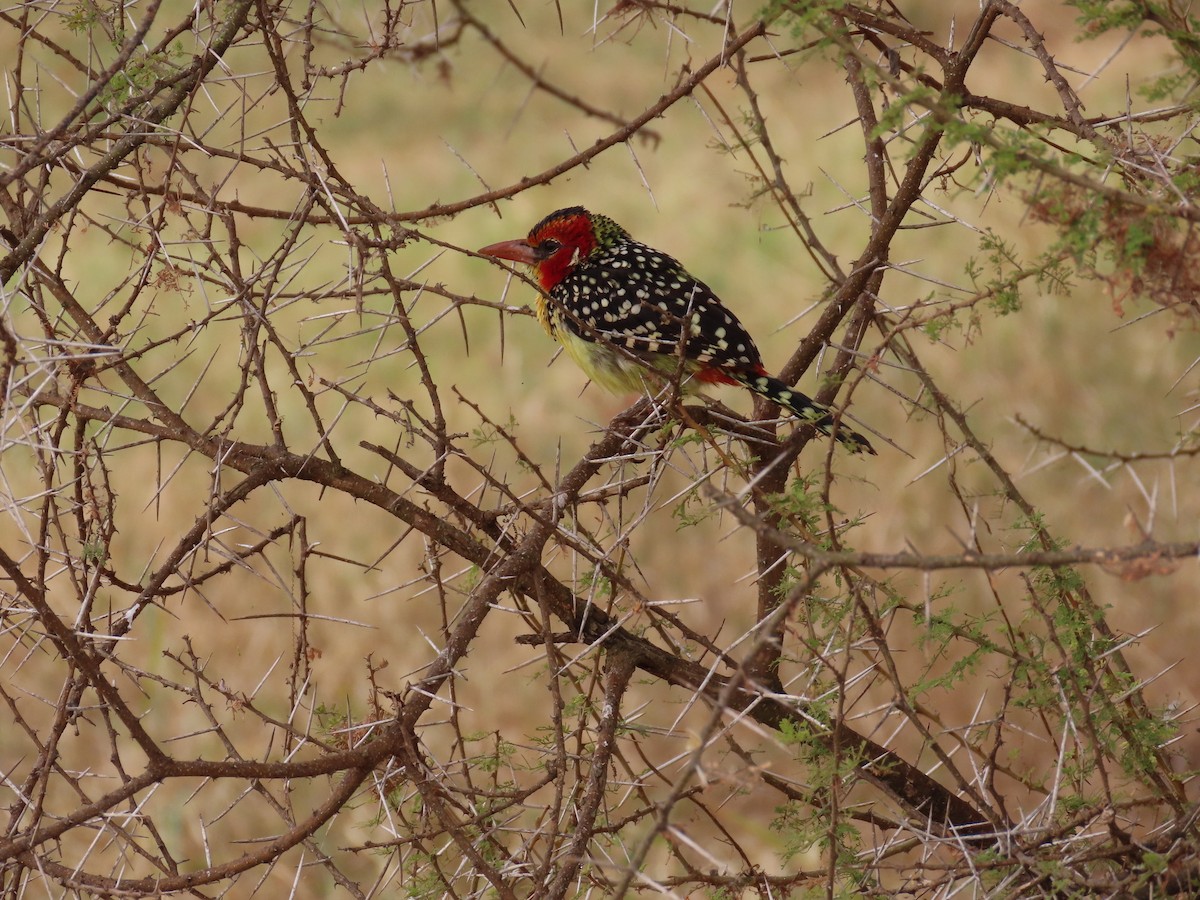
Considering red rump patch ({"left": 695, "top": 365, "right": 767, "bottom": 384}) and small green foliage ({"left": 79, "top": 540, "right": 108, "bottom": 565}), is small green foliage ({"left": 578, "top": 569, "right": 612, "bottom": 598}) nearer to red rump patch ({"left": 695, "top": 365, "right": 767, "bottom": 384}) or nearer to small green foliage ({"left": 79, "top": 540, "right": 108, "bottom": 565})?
small green foliage ({"left": 79, "top": 540, "right": 108, "bottom": 565})

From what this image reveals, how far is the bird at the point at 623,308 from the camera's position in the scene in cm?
412

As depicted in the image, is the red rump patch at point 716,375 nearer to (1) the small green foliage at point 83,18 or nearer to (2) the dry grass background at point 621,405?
(2) the dry grass background at point 621,405

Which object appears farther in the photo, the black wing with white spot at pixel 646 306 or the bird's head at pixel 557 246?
the bird's head at pixel 557 246

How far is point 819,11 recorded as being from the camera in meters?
1.87

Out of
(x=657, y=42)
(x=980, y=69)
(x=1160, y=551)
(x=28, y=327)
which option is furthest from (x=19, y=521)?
(x=657, y=42)

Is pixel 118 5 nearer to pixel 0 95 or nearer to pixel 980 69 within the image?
pixel 0 95

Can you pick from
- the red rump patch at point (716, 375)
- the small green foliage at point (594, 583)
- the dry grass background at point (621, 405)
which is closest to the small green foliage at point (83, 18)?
Answer: the small green foliage at point (594, 583)

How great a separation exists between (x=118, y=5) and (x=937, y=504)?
512 cm

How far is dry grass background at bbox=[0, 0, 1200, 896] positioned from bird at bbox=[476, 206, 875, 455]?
1.07 ft

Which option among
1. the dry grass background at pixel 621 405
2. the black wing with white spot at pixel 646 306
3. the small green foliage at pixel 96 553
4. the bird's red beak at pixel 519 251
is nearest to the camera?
the small green foliage at pixel 96 553

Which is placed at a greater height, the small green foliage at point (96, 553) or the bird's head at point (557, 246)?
the bird's head at point (557, 246)

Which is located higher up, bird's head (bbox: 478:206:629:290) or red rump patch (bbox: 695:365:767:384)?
bird's head (bbox: 478:206:629:290)

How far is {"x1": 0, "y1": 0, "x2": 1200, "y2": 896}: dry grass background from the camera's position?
613cm

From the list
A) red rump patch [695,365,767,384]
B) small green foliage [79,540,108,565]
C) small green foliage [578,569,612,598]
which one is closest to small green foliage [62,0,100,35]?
small green foliage [79,540,108,565]
